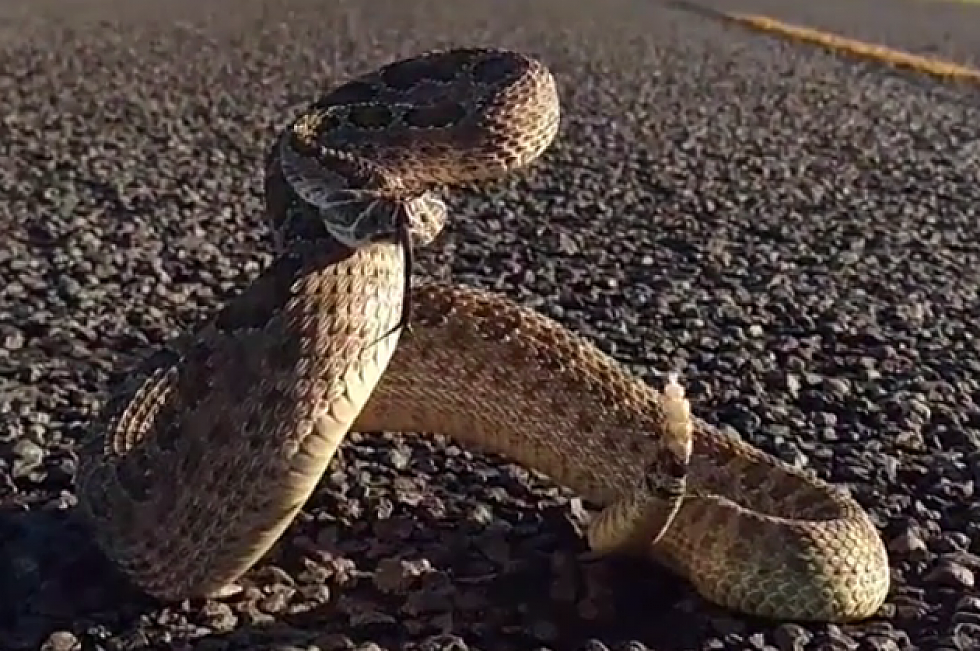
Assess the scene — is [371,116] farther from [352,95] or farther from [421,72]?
[421,72]

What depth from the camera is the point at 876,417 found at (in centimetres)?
677

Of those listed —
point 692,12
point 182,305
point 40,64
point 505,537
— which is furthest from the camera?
point 692,12

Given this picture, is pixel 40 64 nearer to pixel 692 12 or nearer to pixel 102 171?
pixel 102 171

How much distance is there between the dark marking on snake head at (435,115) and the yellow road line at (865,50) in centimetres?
1547

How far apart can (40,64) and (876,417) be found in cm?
1222

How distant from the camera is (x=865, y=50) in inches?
893

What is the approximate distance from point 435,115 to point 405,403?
105 cm

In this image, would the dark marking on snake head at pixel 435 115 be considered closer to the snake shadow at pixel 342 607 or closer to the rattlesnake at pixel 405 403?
the rattlesnake at pixel 405 403

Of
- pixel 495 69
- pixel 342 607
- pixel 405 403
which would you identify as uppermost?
pixel 495 69

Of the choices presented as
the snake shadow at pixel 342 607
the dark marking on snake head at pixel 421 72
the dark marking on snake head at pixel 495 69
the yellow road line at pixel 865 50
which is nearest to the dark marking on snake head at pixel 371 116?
the dark marking on snake head at pixel 421 72

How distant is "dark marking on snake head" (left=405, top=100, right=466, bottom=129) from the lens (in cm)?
530

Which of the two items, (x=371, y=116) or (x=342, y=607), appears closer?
(x=342, y=607)

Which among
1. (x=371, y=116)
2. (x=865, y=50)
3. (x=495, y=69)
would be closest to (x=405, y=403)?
(x=371, y=116)

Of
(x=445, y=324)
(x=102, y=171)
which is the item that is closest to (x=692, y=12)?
(x=102, y=171)
